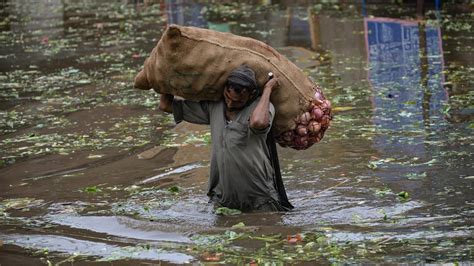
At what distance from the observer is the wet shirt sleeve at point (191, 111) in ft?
24.1

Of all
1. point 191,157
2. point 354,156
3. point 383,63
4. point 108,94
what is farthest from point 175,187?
point 383,63

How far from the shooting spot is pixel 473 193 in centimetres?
790

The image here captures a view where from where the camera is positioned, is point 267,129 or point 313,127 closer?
point 267,129

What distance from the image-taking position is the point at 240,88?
6.87 meters

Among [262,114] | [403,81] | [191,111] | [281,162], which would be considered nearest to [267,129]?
[262,114]

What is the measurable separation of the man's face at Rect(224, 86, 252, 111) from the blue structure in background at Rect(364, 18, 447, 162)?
9.84 ft

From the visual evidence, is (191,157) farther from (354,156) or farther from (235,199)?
(235,199)

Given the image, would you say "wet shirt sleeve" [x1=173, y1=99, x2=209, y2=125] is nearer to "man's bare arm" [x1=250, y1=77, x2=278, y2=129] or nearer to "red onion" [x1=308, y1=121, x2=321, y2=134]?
"man's bare arm" [x1=250, y1=77, x2=278, y2=129]

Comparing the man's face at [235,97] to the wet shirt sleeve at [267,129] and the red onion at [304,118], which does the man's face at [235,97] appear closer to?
the wet shirt sleeve at [267,129]

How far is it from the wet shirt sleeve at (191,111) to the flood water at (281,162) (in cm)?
76

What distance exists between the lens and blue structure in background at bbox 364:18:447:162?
1031 cm

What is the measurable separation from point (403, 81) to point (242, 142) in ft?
22.7

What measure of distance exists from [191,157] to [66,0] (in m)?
22.2

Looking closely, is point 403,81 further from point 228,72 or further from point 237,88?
point 237,88
